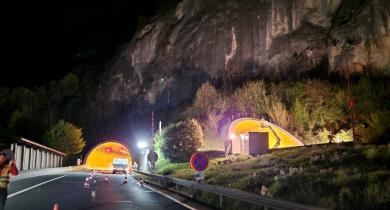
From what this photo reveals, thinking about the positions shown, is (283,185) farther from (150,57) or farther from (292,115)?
(150,57)

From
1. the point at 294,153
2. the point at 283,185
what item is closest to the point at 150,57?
the point at 294,153

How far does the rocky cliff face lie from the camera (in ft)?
218

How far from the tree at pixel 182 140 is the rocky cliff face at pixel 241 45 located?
91.7 ft

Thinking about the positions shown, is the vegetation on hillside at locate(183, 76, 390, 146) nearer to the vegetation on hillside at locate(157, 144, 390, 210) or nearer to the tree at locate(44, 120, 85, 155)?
the vegetation on hillside at locate(157, 144, 390, 210)

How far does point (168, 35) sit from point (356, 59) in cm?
4710

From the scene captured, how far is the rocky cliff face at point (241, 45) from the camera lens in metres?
66.3

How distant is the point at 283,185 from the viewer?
50.7 feet

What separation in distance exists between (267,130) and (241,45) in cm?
3822

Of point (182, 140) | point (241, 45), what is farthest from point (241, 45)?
point (182, 140)

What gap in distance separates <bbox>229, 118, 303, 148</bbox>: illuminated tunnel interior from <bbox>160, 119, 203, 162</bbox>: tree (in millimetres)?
5082

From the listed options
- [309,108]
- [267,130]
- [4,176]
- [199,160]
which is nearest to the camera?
[4,176]

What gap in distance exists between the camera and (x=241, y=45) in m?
84.1

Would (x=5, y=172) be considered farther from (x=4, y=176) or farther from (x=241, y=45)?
(x=241, y=45)

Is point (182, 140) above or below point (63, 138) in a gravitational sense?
below
